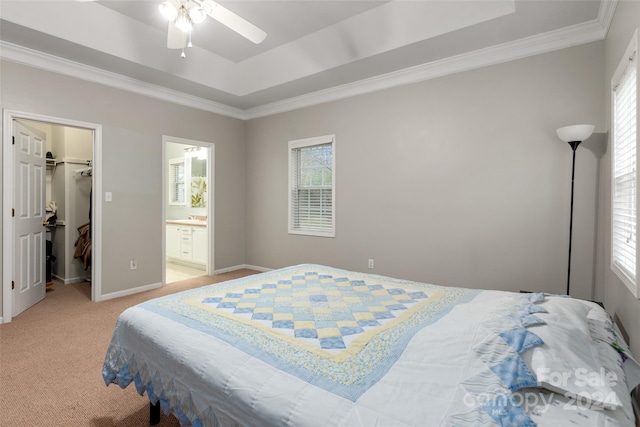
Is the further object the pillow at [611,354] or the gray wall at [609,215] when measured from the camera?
the gray wall at [609,215]

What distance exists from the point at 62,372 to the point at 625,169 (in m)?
4.09

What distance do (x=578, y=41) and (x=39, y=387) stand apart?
16.6 ft

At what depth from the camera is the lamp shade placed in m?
2.52

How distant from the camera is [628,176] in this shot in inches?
75.4

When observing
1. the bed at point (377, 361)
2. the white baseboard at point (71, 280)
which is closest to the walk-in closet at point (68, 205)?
the white baseboard at point (71, 280)

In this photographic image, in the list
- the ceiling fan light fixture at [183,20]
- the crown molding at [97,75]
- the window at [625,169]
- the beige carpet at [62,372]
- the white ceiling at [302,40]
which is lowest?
the beige carpet at [62,372]

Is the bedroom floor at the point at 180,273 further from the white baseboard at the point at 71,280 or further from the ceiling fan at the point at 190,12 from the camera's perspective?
the ceiling fan at the point at 190,12

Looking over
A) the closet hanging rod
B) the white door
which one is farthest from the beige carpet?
the closet hanging rod

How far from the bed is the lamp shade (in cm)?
152

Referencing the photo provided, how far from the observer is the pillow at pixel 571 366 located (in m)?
0.90

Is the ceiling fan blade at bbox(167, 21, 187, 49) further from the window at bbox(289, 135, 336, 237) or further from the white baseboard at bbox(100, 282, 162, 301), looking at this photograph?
the white baseboard at bbox(100, 282, 162, 301)

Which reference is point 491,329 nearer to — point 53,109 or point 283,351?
point 283,351

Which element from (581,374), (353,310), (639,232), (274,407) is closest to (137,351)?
(274,407)

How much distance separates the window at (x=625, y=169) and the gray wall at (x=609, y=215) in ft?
0.45
